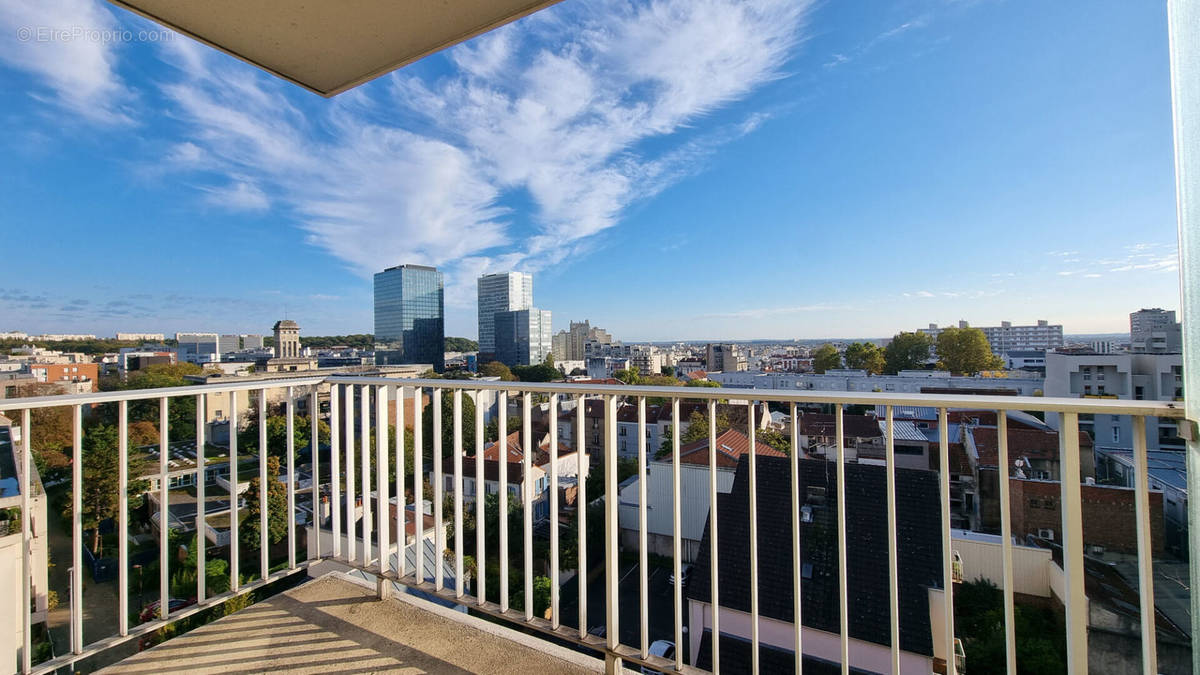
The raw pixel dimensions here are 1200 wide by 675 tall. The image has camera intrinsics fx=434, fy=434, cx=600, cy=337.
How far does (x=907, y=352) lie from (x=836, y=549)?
33615mm

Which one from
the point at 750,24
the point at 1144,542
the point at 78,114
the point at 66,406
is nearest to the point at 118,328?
the point at 78,114

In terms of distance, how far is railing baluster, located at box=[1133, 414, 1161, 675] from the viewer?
938 millimetres

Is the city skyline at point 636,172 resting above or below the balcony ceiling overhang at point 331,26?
above

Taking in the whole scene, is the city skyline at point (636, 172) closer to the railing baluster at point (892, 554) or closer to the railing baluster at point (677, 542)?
the railing baluster at point (892, 554)

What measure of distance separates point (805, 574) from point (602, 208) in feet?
63.7


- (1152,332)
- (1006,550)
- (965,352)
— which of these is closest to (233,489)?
(1006,550)

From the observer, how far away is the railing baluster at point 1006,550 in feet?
3.31

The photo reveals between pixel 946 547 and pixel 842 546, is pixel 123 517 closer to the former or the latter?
pixel 842 546

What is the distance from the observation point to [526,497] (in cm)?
162

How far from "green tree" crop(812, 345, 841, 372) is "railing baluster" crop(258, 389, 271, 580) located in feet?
112

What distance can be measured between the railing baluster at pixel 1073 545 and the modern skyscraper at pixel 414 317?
88.3ft

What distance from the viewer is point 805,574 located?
1463 millimetres

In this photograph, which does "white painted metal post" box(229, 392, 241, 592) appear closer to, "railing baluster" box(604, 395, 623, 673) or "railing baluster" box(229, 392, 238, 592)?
"railing baluster" box(229, 392, 238, 592)

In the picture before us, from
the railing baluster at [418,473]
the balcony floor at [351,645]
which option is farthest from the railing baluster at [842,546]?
the railing baluster at [418,473]
